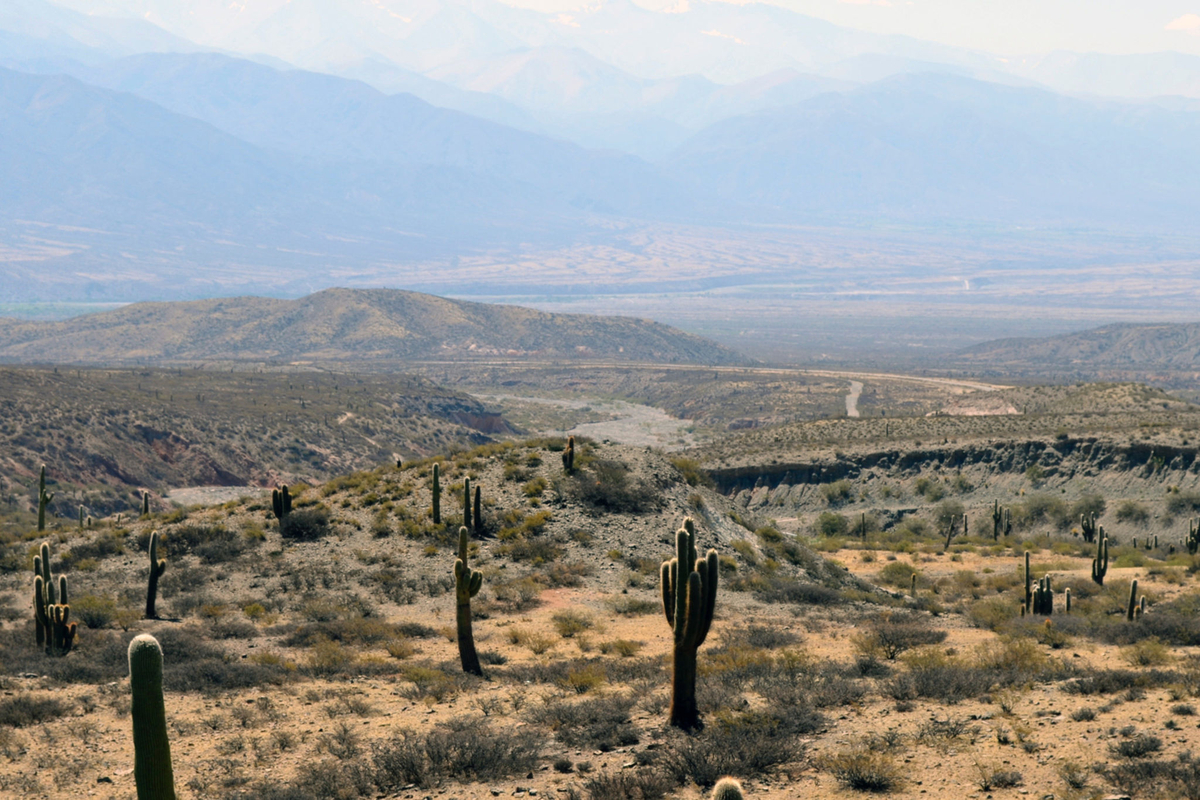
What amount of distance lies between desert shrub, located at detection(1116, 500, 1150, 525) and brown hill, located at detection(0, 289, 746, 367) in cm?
12044

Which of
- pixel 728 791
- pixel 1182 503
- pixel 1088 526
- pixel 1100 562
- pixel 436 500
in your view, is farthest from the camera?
pixel 1182 503

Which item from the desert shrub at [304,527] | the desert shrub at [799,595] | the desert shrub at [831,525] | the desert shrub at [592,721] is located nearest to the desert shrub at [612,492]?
the desert shrub at [799,595]

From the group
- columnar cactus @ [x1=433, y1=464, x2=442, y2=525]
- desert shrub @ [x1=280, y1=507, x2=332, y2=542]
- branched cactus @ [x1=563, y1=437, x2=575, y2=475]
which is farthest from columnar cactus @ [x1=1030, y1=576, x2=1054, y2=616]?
desert shrub @ [x1=280, y1=507, x2=332, y2=542]

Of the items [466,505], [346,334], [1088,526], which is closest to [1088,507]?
[1088,526]

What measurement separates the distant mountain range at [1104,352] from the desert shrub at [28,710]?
16044cm

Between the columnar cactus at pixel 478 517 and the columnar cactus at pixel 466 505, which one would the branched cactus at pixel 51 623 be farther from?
the columnar cactus at pixel 478 517

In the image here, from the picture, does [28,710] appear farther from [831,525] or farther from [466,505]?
[831,525]

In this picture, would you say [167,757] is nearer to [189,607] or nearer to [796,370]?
[189,607]

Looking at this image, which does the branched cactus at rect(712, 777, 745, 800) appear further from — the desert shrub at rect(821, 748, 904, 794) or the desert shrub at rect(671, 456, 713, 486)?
the desert shrub at rect(671, 456, 713, 486)

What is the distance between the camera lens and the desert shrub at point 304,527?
29547mm

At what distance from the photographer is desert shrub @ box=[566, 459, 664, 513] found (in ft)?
102

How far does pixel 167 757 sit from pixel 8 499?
48585 millimetres

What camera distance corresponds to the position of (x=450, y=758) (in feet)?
43.7

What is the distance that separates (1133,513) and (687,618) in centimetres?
3615
